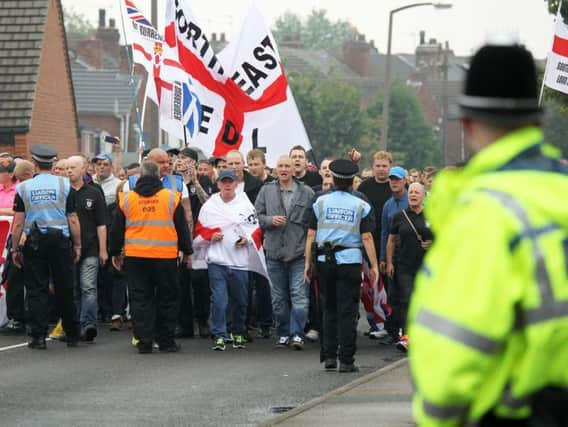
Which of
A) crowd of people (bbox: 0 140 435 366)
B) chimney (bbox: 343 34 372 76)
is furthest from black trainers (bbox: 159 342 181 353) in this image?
chimney (bbox: 343 34 372 76)

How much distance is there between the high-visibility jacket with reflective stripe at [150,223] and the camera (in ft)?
45.5

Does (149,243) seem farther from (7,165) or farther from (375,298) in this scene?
(7,165)

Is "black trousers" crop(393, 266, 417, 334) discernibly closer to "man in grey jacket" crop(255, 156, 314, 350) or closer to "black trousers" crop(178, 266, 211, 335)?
"man in grey jacket" crop(255, 156, 314, 350)

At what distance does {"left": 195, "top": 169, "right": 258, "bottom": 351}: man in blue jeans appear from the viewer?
48.6ft

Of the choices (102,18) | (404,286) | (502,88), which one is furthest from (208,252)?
(102,18)

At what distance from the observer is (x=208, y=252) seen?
14977 millimetres

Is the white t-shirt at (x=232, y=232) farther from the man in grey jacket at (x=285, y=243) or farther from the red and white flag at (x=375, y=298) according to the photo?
the red and white flag at (x=375, y=298)

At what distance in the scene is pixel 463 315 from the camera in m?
3.22

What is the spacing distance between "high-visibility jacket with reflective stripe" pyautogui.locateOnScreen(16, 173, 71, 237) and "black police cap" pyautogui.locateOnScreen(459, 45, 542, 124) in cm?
1099

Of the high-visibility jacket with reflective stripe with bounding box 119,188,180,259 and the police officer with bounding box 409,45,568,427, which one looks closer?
the police officer with bounding box 409,45,568,427

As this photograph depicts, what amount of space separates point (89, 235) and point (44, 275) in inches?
42.8

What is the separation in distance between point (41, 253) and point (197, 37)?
4674 millimetres

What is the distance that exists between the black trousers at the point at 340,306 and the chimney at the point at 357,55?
129 meters

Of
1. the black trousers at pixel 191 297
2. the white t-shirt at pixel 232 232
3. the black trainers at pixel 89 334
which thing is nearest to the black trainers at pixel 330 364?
the white t-shirt at pixel 232 232
